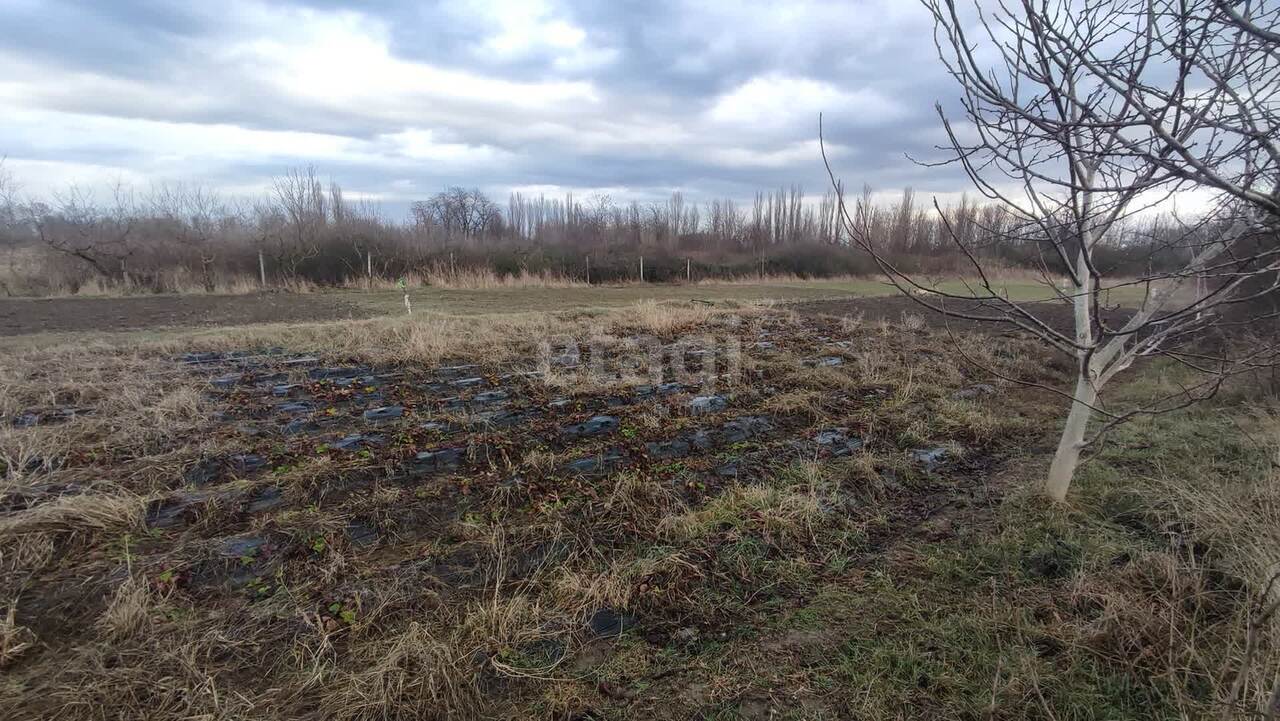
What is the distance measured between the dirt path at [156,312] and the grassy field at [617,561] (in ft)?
27.5

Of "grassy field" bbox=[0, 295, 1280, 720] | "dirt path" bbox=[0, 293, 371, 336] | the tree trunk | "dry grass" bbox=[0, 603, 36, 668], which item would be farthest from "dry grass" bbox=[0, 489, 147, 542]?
"dirt path" bbox=[0, 293, 371, 336]

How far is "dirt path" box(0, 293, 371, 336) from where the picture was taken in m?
12.8

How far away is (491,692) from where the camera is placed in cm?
232

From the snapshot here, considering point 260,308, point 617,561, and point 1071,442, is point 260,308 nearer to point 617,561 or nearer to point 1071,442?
point 617,561

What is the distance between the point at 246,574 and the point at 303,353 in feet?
22.2

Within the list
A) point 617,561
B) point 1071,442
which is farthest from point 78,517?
point 1071,442

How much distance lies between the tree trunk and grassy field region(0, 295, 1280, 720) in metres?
0.16

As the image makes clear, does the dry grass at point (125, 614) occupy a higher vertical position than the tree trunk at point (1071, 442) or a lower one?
lower

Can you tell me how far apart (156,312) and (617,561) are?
18.2 meters

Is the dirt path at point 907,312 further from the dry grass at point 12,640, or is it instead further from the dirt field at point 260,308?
the dry grass at point 12,640

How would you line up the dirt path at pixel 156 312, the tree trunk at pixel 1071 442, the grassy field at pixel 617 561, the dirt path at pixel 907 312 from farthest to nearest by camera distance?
the dirt path at pixel 907 312 → the dirt path at pixel 156 312 → the tree trunk at pixel 1071 442 → the grassy field at pixel 617 561

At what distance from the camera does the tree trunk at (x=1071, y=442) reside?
11.3 ft

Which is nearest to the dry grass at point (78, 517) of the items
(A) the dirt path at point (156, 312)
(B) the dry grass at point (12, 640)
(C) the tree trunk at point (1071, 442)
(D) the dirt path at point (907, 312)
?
(B) the dry grass at point (12, 640)

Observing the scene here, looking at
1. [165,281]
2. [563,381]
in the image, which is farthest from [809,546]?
[165,281]
